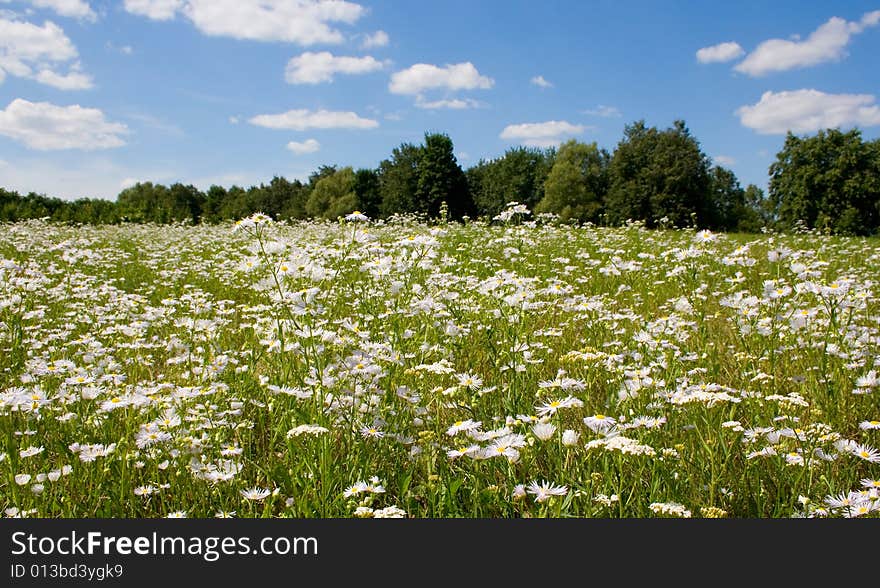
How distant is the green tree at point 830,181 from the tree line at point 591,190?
70 millimetres

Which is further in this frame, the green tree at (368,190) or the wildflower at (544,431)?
the green tree at (368,190)

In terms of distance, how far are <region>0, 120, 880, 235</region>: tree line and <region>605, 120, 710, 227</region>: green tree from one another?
0.09 metres

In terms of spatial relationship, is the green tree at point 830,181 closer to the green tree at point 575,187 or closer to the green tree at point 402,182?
the green tree at point 575,187

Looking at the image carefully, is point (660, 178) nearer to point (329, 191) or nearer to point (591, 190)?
point (591, 190)

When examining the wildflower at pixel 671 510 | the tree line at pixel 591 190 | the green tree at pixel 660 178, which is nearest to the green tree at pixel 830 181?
the tree line at pixel 591 190

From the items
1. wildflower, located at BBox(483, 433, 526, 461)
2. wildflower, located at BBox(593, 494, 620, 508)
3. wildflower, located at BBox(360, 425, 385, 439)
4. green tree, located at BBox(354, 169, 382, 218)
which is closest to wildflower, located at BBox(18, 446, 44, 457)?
wildflower, located at BBox(360, 425, 385, 439)

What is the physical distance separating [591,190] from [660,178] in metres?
9.32

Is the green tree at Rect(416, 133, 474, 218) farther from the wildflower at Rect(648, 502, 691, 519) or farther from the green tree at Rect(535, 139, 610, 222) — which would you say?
the wildflower at Rect(648, 502, 691, 519)

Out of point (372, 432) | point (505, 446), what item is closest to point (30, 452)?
point (372, 432)

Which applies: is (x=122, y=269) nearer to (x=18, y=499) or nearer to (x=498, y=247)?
(x=498, y=247)

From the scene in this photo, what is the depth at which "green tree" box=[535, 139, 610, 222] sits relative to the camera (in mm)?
48781

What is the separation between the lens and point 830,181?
36469 millimetres

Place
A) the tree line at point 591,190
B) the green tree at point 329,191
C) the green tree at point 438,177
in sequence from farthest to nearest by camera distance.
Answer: the green tree at point 329,191, the green tree at point 438,177, the tree line at point 591,190

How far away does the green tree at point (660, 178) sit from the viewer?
4131cm
